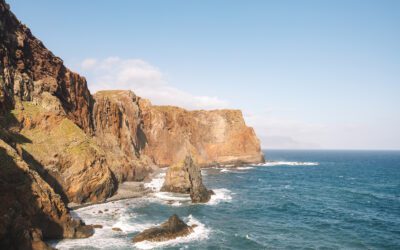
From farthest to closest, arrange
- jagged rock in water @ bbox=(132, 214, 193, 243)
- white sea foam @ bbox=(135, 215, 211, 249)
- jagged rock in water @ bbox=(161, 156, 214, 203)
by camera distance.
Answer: jagged rock in water @ bbox=(161, 156, 214, 203), jagged rock in water @ bbox=(132, 214, 193, 243), white sea foam @ bbox=(135, 215, 211, 249)

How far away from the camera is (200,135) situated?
14300 cm

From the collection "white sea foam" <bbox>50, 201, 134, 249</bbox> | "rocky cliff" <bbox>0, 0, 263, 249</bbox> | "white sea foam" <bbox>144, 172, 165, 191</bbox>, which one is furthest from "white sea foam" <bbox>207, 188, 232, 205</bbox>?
"rocky cliff" <bbox>0, 0, 263, 249</bbox>

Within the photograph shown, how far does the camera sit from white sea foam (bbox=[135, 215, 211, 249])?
1483 inches

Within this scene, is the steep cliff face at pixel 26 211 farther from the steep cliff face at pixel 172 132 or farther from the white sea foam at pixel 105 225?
the steep cliff face at pixel 172 132

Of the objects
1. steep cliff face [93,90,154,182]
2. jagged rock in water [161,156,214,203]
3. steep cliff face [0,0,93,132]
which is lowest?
jagged rock in water [161,156,214,203]

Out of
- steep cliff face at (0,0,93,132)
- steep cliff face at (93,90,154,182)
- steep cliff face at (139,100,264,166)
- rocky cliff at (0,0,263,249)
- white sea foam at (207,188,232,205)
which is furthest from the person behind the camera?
steep cliff face at (139,100,264,166)

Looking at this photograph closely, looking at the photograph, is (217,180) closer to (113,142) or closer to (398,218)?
(113,142)

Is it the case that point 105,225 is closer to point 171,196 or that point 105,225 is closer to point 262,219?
point 171,196

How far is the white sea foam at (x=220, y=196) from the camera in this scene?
2511 inches

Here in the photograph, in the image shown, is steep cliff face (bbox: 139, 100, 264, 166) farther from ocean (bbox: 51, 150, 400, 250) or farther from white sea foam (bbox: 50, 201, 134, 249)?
white sea foam (bbox: 50, 201, 134, 249)

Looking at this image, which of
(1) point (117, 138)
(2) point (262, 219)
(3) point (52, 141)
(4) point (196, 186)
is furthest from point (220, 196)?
(1) point (117, 138)

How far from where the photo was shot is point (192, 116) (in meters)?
146

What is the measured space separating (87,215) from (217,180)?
164 feet

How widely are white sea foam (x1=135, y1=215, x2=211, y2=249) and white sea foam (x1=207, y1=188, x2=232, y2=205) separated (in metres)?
15.2
